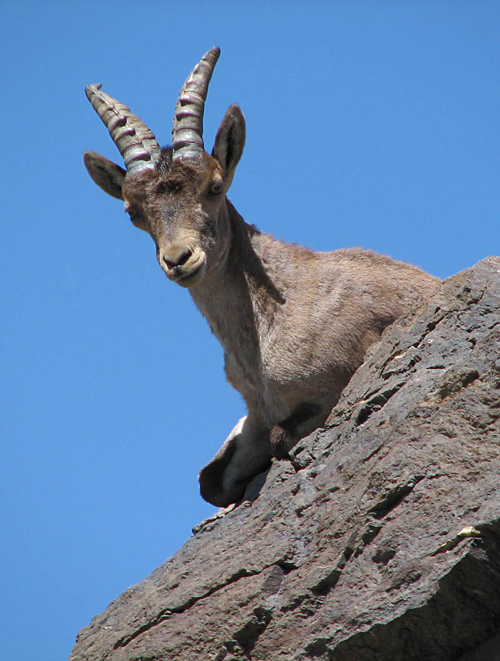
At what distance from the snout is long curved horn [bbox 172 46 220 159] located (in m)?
1.18

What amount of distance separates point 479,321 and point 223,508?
11.7 ft

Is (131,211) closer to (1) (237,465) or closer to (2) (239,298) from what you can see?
(2) (239,298)

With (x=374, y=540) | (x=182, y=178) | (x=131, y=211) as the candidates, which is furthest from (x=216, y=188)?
(x=374, y=540)

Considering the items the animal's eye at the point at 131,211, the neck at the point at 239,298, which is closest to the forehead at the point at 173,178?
the animal's eye at the point at 131,211

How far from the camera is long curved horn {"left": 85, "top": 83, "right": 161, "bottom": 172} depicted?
30.8 ft

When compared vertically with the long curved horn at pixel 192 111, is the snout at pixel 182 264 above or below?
below

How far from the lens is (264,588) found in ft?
22.1

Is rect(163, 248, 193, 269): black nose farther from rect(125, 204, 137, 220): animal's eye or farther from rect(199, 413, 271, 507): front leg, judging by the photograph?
rect(199, 413, 271, 507): front leg

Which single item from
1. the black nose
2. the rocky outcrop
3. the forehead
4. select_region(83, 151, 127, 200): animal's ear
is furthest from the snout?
the rocky outcrop

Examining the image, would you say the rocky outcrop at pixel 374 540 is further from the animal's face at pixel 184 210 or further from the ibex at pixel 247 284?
the animal's face at pixel 184 210

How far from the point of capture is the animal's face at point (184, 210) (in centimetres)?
862

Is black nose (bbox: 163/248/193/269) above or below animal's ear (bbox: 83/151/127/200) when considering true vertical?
below

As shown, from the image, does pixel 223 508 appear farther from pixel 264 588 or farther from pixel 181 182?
pixel 181 182

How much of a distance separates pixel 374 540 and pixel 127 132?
542cm
